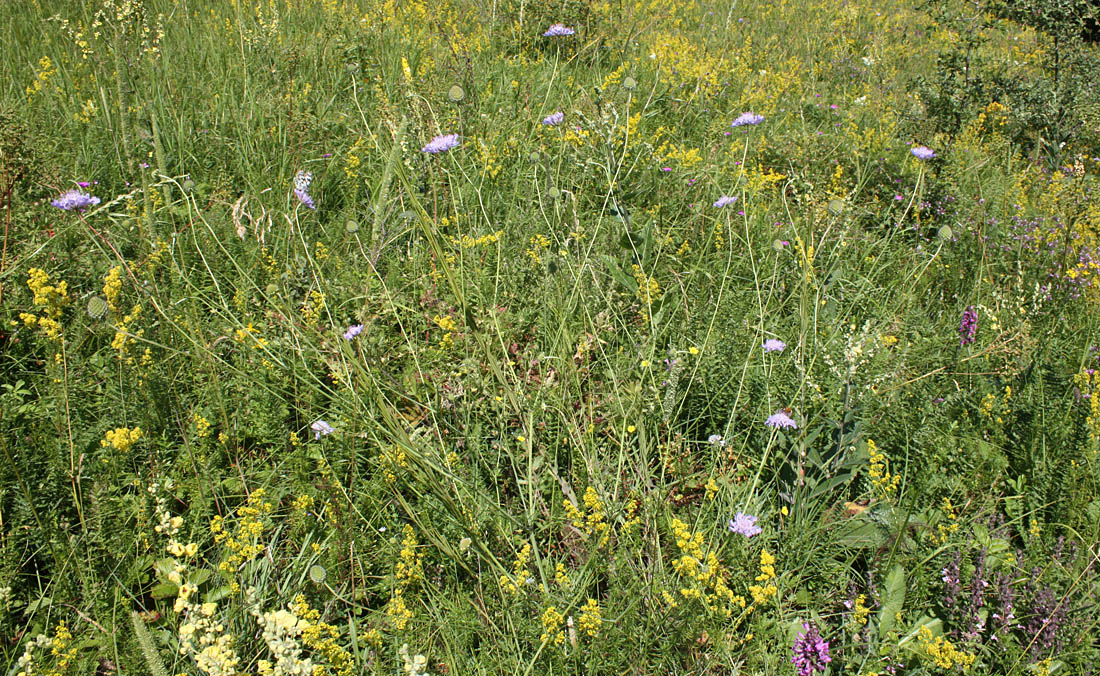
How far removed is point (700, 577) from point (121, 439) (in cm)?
118

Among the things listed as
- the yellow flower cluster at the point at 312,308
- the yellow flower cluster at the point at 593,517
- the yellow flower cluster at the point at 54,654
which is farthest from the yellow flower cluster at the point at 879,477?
the yellow flower cluster at the point at 54,654

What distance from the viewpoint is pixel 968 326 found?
90.7 inches

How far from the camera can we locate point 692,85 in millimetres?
4082

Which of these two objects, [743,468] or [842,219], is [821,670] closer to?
[743,468]

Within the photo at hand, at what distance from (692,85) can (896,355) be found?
244 cm

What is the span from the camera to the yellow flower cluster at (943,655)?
51.6 inches

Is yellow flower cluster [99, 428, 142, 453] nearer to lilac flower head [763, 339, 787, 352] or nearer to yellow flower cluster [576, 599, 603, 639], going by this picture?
yellow flower cluster [576, 599, 603, 639]

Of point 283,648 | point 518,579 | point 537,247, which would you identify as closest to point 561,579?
point 518,579

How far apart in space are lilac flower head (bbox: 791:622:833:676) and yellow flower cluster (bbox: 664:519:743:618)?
125mm

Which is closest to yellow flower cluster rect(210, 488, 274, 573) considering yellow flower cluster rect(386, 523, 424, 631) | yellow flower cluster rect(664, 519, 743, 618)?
yellow flower cluster rect(386, 523, 424, 631)

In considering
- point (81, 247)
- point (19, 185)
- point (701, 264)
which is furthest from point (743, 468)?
point (19, 185)

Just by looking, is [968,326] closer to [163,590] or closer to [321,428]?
[321,428]

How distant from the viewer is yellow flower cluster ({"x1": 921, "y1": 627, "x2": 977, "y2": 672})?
1310 mm

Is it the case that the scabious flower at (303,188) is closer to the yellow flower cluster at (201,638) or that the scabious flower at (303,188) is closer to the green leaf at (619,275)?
the green leaf at (619,275)
